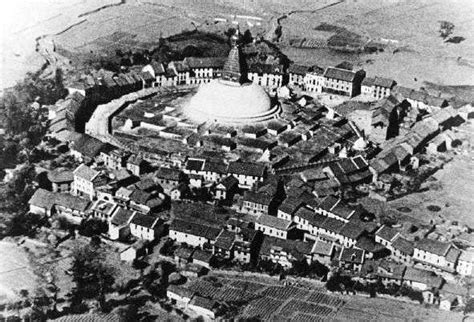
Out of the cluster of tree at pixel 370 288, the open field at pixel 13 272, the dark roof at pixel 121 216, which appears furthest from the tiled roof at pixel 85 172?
the cluster of tree at pixel 370 288

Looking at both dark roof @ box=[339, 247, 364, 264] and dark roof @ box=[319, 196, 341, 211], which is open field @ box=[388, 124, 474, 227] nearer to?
dark roof @ box=[319, 196, 341, 211]

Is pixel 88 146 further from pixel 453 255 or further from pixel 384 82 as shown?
pixel 384 82

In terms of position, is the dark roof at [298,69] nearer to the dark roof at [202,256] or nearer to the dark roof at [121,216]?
the dark roof at [121,216]

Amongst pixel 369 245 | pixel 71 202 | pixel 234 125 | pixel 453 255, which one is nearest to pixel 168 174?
pixel 71 202

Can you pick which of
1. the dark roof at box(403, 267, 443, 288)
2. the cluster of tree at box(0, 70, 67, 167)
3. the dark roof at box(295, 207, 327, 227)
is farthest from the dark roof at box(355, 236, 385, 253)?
the cluster of tree at box(0, 70, 67, 167)

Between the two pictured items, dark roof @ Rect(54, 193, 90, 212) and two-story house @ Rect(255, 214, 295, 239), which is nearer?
two-story house @ Rect(255, 214, 295, 239)
